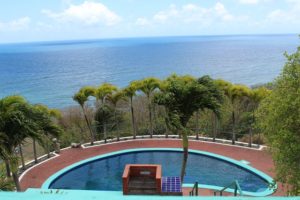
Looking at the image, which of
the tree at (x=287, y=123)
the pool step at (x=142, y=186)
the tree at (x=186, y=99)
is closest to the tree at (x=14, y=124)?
the pool step at (x=142, y=186)

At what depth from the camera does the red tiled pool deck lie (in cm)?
1352

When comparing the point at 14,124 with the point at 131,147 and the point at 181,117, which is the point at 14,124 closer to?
the point at 181,117

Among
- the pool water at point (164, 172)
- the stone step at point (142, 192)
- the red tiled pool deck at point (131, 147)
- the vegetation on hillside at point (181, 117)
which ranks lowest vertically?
the pool water at point (164, 172)

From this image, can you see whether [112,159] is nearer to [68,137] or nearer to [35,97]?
[68,137]

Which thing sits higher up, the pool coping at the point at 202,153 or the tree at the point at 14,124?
the tree at the point at 14,124

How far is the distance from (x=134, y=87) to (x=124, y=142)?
347cm

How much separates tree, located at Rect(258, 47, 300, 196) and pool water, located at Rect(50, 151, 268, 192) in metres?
5.35

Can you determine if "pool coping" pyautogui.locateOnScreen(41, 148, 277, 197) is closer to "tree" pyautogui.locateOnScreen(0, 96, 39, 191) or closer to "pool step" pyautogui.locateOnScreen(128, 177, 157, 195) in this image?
"pool step" pyautogui.locateOnScreen(128, 177, 157, 195)

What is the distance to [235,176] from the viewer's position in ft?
43.7

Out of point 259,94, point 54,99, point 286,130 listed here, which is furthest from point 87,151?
point 54,99

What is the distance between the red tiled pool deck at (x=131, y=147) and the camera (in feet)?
44.4

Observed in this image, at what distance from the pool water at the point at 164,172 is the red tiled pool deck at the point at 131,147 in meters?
0.67

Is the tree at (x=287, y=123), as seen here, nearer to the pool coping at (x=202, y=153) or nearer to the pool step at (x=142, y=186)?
the pool coping at (x=202, y=153)

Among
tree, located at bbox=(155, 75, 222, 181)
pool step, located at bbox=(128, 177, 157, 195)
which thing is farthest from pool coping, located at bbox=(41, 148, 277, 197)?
tree, located at bbox=(155, 75, 222, 181)
